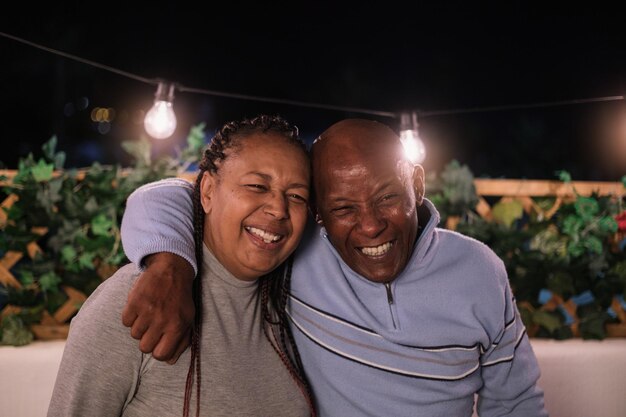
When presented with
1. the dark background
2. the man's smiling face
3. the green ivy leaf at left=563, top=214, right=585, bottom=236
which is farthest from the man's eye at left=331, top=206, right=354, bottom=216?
the dark background

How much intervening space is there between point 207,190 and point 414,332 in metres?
0.66

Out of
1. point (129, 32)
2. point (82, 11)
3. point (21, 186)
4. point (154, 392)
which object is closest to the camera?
point (154, 392)

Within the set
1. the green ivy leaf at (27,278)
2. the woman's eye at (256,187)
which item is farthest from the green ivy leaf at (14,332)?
the woman's eye at (256,187)

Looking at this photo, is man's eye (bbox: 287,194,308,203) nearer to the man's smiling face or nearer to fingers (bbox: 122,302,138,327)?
the man's smiling face

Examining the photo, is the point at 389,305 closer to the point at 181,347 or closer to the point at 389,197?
the point at 389,197

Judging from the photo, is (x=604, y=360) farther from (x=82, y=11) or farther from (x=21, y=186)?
(x=82, y=11)

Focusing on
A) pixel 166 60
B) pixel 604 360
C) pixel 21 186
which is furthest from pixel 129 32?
pixel 604 360

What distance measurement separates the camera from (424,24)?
24.1ft

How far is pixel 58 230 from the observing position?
2.45 meters

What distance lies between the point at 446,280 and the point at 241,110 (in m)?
10.6

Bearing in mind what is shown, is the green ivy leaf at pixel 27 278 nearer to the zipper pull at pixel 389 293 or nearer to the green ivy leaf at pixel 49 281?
the green ivy leaf at pixel 49 281

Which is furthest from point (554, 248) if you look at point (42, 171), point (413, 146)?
point (42, 171)

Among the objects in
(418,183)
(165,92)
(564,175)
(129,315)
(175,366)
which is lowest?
(175,366)

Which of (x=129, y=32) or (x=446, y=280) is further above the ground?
(x=129, y=32)
